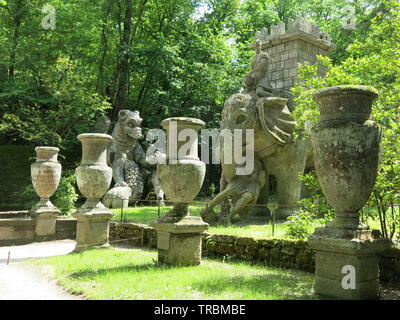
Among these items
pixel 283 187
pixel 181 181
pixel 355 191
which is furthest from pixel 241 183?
pixel 355 191

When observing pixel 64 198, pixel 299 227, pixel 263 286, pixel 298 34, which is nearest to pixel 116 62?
pixel 64 198

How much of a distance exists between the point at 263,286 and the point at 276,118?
16.5ft

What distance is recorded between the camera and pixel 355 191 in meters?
4.11

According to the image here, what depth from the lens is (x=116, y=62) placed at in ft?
65.0

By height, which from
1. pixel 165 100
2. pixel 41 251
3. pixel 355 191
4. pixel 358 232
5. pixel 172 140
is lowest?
pixel 41 251

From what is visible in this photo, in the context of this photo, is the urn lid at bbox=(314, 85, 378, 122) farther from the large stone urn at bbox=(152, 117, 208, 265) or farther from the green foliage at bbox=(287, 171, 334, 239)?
the large stone urn at bbox=(152, 117, 208, 265)

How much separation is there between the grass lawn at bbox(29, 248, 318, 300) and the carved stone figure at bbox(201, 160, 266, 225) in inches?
90.1

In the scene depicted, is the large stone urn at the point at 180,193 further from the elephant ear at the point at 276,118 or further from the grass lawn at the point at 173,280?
the elephant ear at the point at 276,118

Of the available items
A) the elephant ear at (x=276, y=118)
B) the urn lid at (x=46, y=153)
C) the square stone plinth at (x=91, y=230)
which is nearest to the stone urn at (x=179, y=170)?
the square stone plinth at (x=91, y=230)

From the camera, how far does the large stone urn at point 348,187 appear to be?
407 cm

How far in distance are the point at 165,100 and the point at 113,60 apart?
4106mm

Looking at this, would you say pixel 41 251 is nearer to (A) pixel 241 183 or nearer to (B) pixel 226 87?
(A) pixel 241 183

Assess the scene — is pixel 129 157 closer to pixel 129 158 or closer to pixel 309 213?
pixel 129 158

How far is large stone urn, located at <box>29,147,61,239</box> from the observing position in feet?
31.5
